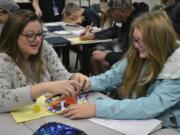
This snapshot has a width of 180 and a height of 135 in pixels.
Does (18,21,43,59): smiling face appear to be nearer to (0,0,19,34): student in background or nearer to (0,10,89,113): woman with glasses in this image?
(0,10,89,113): woman with glasses

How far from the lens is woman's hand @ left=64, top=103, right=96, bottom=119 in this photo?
1.48 meters

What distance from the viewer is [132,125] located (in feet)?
4.65

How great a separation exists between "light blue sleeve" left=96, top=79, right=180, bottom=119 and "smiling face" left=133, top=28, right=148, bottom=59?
0.21 meters

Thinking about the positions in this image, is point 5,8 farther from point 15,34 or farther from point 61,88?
point 61,88

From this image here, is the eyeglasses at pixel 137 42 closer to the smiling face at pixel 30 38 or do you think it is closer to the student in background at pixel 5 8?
the smiling face at pixel 30 38

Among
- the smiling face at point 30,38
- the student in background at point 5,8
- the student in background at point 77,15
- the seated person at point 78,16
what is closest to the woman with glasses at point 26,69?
the smiling face at point 30,38

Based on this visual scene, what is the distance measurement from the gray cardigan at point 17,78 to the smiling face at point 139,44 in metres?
0.51

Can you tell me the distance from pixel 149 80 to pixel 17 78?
69cm

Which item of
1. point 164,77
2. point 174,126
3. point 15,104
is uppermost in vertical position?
point 164,77

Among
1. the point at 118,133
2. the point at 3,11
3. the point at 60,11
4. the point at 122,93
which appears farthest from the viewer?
the point at 60,11

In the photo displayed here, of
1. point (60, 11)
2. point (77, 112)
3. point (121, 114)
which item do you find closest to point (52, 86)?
point (77, 112)

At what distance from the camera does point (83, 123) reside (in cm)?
144

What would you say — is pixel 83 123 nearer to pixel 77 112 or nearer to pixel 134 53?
pixel 77 112

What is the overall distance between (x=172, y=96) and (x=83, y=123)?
1.42 ft
